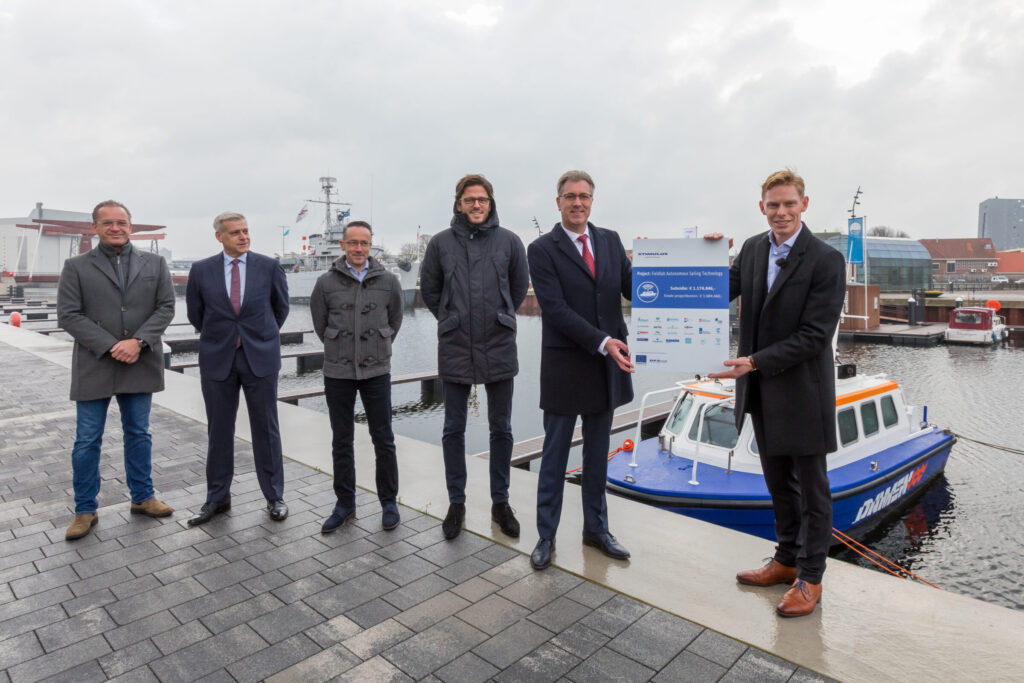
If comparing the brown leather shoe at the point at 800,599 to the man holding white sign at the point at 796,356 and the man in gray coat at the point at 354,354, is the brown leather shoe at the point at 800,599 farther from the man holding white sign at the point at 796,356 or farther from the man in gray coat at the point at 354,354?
the man in gray coat at the point at 354,354

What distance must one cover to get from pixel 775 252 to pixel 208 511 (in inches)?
143

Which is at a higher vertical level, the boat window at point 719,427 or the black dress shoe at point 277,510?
the black dress shoe at point 277,510

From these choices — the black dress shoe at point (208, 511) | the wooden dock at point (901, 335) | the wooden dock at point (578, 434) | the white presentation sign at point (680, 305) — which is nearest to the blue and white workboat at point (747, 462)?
the wooden dock at point (578, 434)

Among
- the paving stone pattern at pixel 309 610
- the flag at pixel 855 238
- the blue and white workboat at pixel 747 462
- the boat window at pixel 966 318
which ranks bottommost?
the blue and white workboat at pixel 747 462

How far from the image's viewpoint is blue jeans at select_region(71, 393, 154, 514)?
12.0 feet

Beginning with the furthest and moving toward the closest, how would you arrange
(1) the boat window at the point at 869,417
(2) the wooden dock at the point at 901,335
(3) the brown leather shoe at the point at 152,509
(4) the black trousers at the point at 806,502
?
(2) the wooden dock at the point at 901,335 < (1) the boat window at the point at 869,417 < (3) the brown leather shoe at the point at 152,509 < (4) the black trousers at the point at 806,502

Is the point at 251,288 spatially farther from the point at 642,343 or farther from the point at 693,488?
the point at 693,488

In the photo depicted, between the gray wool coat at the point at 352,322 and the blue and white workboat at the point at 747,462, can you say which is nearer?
the gray wool coat at the point at 352,322

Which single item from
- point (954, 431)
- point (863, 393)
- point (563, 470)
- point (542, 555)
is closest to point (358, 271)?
point (563, 470)

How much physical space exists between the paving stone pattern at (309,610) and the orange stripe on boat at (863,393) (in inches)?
225

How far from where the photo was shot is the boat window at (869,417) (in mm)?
7777

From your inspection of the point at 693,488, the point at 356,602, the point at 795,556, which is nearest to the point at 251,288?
the point at 356,602

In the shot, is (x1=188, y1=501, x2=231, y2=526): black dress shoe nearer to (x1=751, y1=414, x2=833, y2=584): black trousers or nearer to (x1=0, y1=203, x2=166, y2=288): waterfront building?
(x1=751, y1=414, x2=833, y2=584): black trousers

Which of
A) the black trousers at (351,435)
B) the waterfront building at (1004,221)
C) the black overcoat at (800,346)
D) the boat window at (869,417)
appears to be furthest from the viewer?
the waterfront building at (1004,221)
